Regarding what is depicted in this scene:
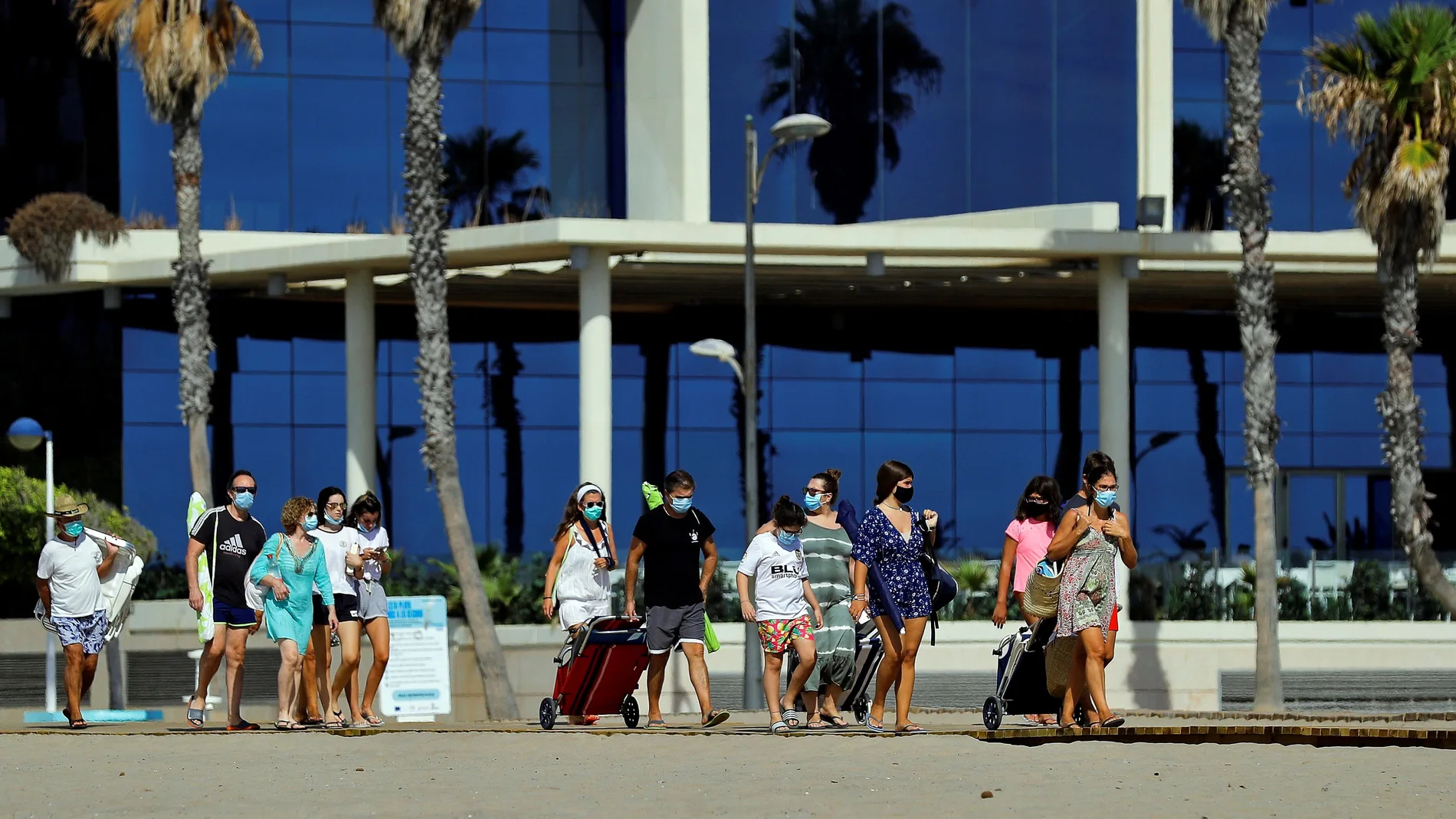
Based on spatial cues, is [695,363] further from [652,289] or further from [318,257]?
[318,257]

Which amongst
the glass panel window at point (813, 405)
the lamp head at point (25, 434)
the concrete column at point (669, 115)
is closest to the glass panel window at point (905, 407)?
the glass panel window at point (813, 405)

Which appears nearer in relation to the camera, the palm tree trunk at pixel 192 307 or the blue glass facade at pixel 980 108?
the palm tree trunk at pixel 192 307

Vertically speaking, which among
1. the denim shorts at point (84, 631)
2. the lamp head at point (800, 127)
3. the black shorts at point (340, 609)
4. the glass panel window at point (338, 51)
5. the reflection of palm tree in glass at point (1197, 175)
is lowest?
the denim shorts at point (84, 631)

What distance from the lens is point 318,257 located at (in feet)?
87.1

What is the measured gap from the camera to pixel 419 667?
63.6 ft

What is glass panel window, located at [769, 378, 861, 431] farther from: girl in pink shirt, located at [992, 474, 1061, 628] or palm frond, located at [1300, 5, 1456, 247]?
girl in pink shirt, located at [992, 474, 1061, 628]

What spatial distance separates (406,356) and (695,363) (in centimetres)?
425

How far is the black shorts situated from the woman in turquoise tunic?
21 centimetres

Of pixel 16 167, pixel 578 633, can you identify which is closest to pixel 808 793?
pixel 578 633

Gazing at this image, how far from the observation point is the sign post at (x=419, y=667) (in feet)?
63.5

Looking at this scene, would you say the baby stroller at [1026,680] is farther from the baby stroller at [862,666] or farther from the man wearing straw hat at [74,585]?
the man wearing straw hat at [74,585]

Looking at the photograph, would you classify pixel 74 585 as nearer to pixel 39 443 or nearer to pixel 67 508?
pixel 67 508

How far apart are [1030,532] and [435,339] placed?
10776 millimetres

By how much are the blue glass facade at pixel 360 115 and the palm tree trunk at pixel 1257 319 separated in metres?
10.8
